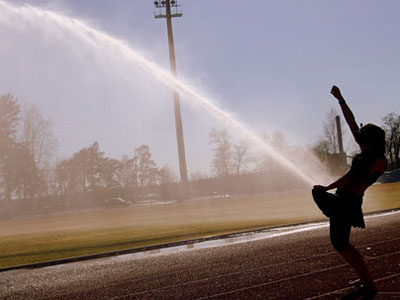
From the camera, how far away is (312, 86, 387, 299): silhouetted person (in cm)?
482

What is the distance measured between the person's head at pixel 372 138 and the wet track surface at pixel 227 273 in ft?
5.37

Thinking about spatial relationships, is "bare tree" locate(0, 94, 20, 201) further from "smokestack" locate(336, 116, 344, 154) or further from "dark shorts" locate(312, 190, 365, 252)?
"dark shorts" locate(312, 190, 365, 252)

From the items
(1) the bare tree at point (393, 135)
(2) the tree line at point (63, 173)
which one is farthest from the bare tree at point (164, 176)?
(1) the bare tree at point (393, 135)

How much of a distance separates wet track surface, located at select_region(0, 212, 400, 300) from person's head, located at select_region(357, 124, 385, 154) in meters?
1.64

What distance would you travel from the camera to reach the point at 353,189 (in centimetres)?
486

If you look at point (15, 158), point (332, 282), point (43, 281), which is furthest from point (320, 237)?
point (15, 158)

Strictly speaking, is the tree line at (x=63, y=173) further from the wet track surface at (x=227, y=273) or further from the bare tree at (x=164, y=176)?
the wet track surface at (x=227, y=273)

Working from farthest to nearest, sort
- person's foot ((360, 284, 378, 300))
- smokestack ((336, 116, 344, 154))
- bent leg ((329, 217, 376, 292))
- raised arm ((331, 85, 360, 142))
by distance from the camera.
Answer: smokestack ((336, 116, 344, 154)) < raised arm ((331, 85, 360, 142)) < person's foot ((360, 284, 378, 300)) < bent leg ((329, 217, 376, 292))

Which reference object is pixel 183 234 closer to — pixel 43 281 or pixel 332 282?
pixel 43 281

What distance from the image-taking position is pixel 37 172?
197 feet

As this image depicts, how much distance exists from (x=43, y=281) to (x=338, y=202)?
20.4 ft

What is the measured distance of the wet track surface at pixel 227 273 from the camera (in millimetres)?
6008

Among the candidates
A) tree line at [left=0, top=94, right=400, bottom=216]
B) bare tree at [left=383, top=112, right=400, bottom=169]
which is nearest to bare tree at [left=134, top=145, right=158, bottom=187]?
tree line at [left=0, top=94, right=400, bottom=216]

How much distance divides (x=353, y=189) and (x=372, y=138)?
0.59 meters
